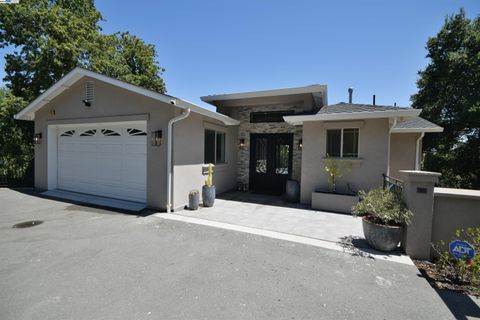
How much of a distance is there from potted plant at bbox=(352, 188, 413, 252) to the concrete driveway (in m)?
0.53

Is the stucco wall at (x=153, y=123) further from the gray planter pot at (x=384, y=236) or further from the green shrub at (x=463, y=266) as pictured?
the green shrub at (x=463, y=266)

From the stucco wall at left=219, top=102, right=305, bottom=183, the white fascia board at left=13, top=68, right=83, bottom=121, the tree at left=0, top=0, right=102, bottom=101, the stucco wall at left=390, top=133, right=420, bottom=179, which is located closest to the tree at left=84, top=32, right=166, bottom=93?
the tree at left=0, top=0, right=102, bottom=101

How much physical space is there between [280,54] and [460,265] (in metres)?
9.55

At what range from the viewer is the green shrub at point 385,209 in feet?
13.8

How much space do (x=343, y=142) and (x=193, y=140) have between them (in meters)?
5.15

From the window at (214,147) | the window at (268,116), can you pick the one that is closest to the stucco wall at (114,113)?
the window at (214,147)

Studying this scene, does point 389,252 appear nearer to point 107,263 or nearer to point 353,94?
point 107,263

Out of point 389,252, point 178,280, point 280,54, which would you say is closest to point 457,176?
point 280,54

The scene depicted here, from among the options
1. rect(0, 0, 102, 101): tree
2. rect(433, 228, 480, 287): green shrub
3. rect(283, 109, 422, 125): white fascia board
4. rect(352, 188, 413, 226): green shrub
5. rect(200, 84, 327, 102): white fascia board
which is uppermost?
rect(0, 0, 102, 101): tree

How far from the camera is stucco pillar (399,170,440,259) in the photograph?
3.95 m

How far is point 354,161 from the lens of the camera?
7.33 metres

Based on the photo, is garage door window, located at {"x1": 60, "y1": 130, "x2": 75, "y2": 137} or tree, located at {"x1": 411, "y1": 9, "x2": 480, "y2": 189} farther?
tree, located at {"x1": 411, "y1": 9, "x2": 480, "y2": 189}

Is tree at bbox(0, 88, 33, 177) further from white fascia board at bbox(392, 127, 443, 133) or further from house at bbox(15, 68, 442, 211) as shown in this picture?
white fascia board at bbox(392, 127, 443, 133)

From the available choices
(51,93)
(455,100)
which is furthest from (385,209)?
(455,100)
